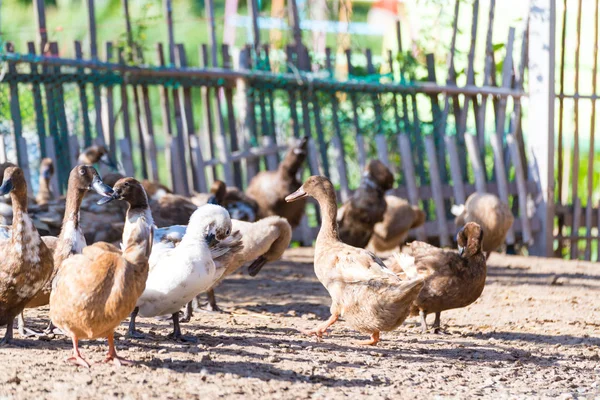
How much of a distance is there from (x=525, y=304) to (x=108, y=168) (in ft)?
15.5

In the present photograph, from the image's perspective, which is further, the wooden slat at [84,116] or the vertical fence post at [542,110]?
the vertical fence post at [542,110]

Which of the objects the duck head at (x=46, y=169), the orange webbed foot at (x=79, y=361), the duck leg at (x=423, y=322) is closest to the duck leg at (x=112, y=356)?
the orange webbed foot at (x=79, y=361)

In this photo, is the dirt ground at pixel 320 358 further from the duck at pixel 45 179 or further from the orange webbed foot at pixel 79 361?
the duck at pixel 45 179

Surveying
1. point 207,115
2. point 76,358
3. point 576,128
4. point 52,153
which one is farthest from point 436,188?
point 76,358

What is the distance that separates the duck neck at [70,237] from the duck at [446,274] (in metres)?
2.25

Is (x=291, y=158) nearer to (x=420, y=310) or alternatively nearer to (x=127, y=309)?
(x=420, y=310)

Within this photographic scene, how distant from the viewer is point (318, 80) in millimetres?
11797

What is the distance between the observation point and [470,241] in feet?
23.0

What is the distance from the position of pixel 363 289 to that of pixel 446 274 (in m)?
1.08

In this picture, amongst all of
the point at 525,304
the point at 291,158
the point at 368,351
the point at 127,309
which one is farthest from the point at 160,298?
the point at 291,158

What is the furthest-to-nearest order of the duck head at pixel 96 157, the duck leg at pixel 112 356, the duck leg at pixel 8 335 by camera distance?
the duck head at pixel 96 157, the duck leg at pixel 8 335, the duck leg at pixel 112 356

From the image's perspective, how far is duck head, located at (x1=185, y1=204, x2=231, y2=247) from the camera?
19.5 feet

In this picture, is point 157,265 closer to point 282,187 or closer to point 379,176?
point 379,176

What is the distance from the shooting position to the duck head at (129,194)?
6.03 meters
